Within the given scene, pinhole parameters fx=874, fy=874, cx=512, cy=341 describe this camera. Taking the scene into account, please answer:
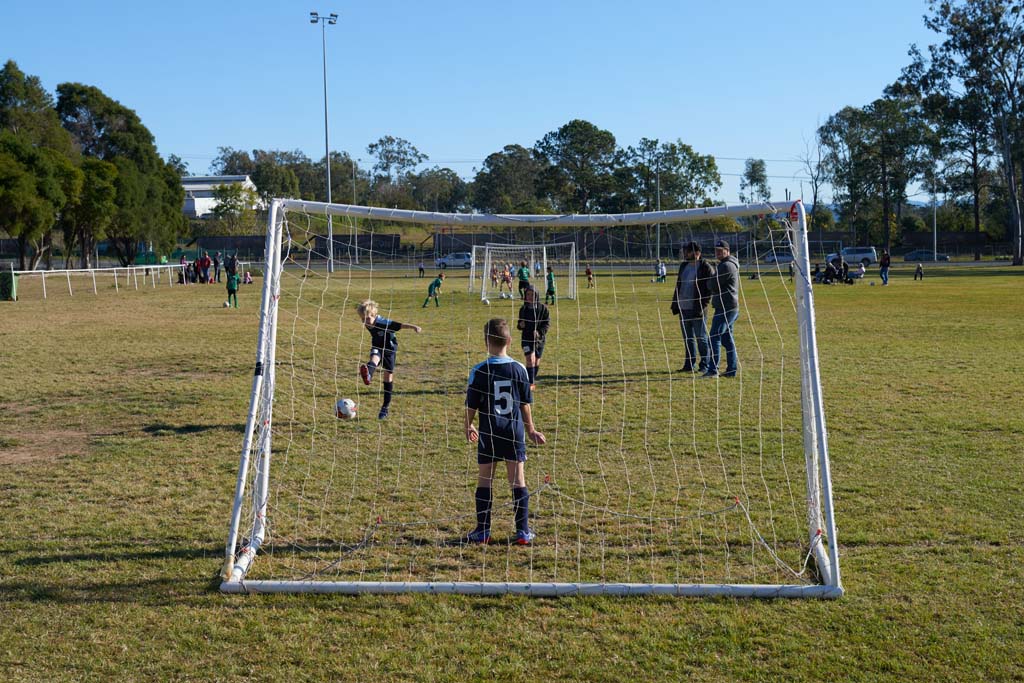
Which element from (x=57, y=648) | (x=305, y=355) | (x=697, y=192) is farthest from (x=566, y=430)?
(x=697, y=192)

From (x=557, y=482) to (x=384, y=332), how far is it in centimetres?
350

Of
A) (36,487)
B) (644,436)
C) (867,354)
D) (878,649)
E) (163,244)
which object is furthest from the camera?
(163,244)

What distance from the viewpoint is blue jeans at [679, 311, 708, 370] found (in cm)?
1173

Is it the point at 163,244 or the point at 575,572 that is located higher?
the point at 163,244

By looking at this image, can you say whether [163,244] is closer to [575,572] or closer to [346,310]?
[346,310]

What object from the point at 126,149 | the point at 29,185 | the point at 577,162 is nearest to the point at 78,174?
the point at 29,185

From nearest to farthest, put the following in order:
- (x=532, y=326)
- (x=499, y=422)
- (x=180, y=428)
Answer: (x=499, y=422)
(x=180, y=428)
(x=532, y=326)

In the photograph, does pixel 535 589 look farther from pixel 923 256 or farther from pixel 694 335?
pixel 923 256

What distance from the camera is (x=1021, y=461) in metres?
7.18

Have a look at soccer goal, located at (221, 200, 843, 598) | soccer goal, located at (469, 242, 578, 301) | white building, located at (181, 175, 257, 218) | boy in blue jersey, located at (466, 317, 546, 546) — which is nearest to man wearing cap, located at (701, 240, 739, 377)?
soccer goal, located at (221, 200, 843, 598)

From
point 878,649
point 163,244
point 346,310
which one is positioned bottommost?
point 878,649

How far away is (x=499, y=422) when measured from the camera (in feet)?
17.8

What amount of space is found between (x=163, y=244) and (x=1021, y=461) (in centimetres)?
6099

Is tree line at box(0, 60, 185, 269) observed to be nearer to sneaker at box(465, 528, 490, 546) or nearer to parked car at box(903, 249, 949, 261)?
sneaker at box(465, 528, 490, 546)
